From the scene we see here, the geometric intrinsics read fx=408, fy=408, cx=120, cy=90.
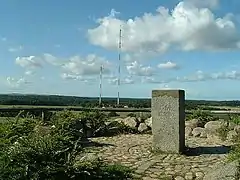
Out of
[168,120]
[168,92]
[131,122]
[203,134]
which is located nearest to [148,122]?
[131,122]

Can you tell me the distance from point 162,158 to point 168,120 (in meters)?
1.00

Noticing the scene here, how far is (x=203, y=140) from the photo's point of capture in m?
11.9

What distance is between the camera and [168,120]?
9703 mm

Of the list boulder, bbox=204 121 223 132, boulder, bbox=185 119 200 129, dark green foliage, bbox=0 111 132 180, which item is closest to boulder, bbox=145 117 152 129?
boulder, bbox=185 119 200 129

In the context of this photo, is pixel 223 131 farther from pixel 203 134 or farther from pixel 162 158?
pixel 162 158

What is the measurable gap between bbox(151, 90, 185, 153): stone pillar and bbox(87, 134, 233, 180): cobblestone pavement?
10.9 inches

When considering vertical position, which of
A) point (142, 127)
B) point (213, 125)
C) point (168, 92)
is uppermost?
point (168, 92)

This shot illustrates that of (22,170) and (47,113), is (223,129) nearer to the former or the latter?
(47,113)

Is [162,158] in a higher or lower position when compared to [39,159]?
lower

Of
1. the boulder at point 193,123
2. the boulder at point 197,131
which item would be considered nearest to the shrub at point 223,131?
the boulder at point 197,131

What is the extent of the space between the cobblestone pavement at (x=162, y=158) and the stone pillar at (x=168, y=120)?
10.9 inches

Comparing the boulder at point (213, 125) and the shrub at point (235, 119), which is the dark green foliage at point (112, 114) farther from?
the shrub at point (235, 119)

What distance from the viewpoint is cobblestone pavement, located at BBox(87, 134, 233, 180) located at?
7698mm

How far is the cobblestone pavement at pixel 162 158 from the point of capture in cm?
770
